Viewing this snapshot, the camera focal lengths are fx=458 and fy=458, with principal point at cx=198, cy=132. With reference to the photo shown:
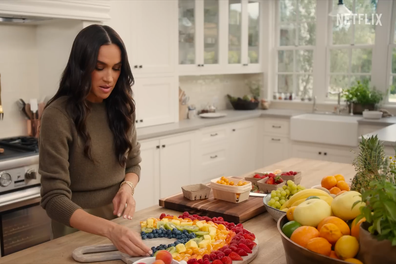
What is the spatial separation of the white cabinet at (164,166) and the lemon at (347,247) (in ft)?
8.86

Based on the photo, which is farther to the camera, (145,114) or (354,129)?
(354,129)

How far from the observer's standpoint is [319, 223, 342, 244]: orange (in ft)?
4.20

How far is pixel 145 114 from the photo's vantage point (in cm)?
414

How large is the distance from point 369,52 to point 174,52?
7.62 ft

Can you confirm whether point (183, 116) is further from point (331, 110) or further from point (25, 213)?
point (25, 213)

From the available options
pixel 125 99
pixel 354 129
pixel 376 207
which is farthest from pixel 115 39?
pixel 354 129

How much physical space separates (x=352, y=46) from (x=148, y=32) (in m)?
2.54

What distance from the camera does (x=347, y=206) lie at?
1365 mm

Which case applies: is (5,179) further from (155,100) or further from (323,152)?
(323,152)

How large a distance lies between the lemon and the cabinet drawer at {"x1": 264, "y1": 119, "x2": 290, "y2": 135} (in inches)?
157

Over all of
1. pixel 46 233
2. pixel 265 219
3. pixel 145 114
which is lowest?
pixel 46 233

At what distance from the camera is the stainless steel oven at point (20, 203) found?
A: 9.30ft

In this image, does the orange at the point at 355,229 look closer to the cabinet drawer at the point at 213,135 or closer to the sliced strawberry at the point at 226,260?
the sliced strawberry at the point at 226,260

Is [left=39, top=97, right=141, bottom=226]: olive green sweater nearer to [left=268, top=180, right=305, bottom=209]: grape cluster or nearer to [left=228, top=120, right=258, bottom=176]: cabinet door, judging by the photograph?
[left=268, top=180, right=305, bottom=209]: grape cluster
